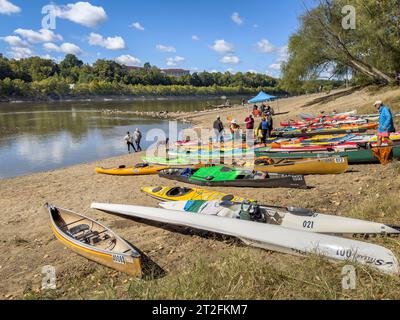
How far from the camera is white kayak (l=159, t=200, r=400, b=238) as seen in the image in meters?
5.81

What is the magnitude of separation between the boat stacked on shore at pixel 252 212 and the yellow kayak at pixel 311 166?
29 millimetres

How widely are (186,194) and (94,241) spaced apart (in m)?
3.15

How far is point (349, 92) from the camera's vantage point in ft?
111

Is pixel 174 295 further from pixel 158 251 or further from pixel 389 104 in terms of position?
pixel 389 104

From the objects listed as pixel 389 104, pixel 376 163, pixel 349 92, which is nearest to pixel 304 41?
pixel 349 92

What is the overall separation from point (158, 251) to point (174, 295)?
2.52 metres

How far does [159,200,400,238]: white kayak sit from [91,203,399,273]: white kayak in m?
0.48

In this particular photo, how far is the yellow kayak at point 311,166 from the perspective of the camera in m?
10.2

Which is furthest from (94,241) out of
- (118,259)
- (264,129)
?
(264,129)

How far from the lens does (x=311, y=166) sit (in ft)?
34.7

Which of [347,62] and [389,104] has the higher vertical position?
[347,62]
